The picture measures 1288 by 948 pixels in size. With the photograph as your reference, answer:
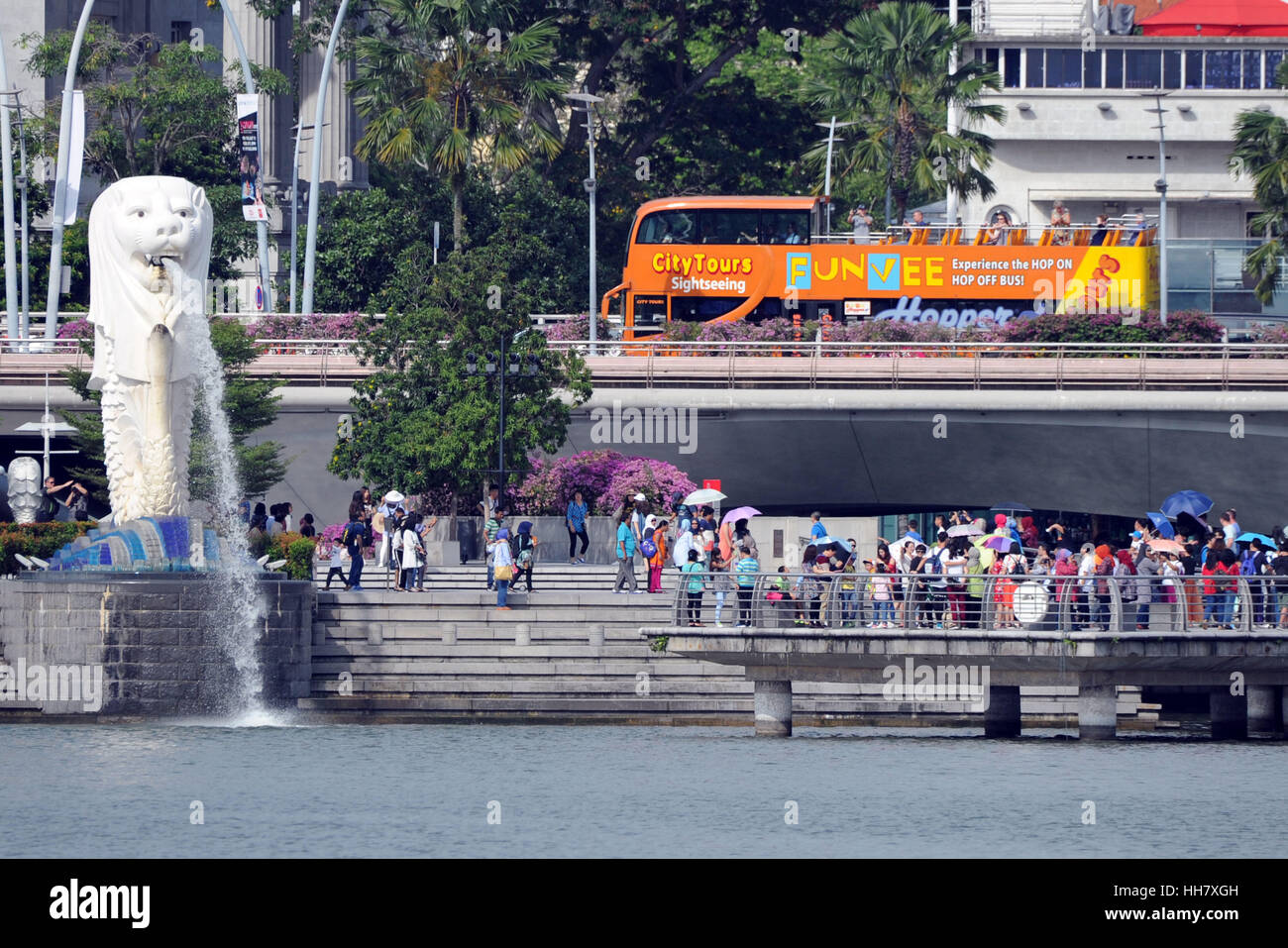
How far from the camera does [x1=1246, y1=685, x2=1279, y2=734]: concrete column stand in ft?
108

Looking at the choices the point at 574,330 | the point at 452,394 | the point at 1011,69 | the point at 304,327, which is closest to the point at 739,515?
the point at 452,394

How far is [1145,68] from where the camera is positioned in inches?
2766

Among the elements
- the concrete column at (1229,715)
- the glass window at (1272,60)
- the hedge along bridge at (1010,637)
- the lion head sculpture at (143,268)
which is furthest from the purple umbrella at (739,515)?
the glass window at (1272,60)

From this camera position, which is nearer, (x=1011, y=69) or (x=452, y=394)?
(x=452, y=394)

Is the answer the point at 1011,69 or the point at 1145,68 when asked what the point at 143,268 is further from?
the point at 1145,68

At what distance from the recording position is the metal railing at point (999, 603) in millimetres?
30469

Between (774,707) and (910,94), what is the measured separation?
35034mm

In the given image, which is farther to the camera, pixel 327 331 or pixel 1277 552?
pixel 327 331

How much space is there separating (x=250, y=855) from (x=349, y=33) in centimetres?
4647

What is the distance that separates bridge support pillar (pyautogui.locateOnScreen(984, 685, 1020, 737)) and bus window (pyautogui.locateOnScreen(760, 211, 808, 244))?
25490 mm

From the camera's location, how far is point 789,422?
166 feet

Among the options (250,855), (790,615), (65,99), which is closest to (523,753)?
(790,615)
